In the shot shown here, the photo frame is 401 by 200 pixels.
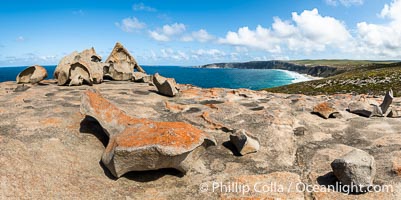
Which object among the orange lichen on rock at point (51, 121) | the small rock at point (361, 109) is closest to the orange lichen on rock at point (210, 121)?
the orange lichen on rock at point (51, 121)

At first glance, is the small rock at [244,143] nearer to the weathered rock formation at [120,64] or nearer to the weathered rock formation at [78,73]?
the weathered rock formation at [78,73]

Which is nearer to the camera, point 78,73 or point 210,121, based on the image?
point 210,121

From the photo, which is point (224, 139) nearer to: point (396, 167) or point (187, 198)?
point (187, 198)

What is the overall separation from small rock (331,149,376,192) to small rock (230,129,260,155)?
3.55m

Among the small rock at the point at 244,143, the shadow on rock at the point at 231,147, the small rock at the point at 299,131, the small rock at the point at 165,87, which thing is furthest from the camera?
the small rock at the point at 165,87

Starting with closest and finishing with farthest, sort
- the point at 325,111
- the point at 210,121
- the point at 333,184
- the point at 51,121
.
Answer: the point at 333,184
the point at 51,121
the point at 210,121
the point at 325,111

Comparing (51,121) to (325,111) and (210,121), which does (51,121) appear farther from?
(325,111)

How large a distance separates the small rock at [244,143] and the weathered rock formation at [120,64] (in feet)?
66.7

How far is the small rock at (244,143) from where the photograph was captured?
12.0 meters

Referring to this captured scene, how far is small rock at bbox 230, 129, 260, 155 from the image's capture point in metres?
12.0

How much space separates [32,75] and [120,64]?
970cm

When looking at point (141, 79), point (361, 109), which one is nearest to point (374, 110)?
point (361, 109)

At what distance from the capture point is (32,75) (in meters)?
23.8

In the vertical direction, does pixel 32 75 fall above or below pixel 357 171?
above
